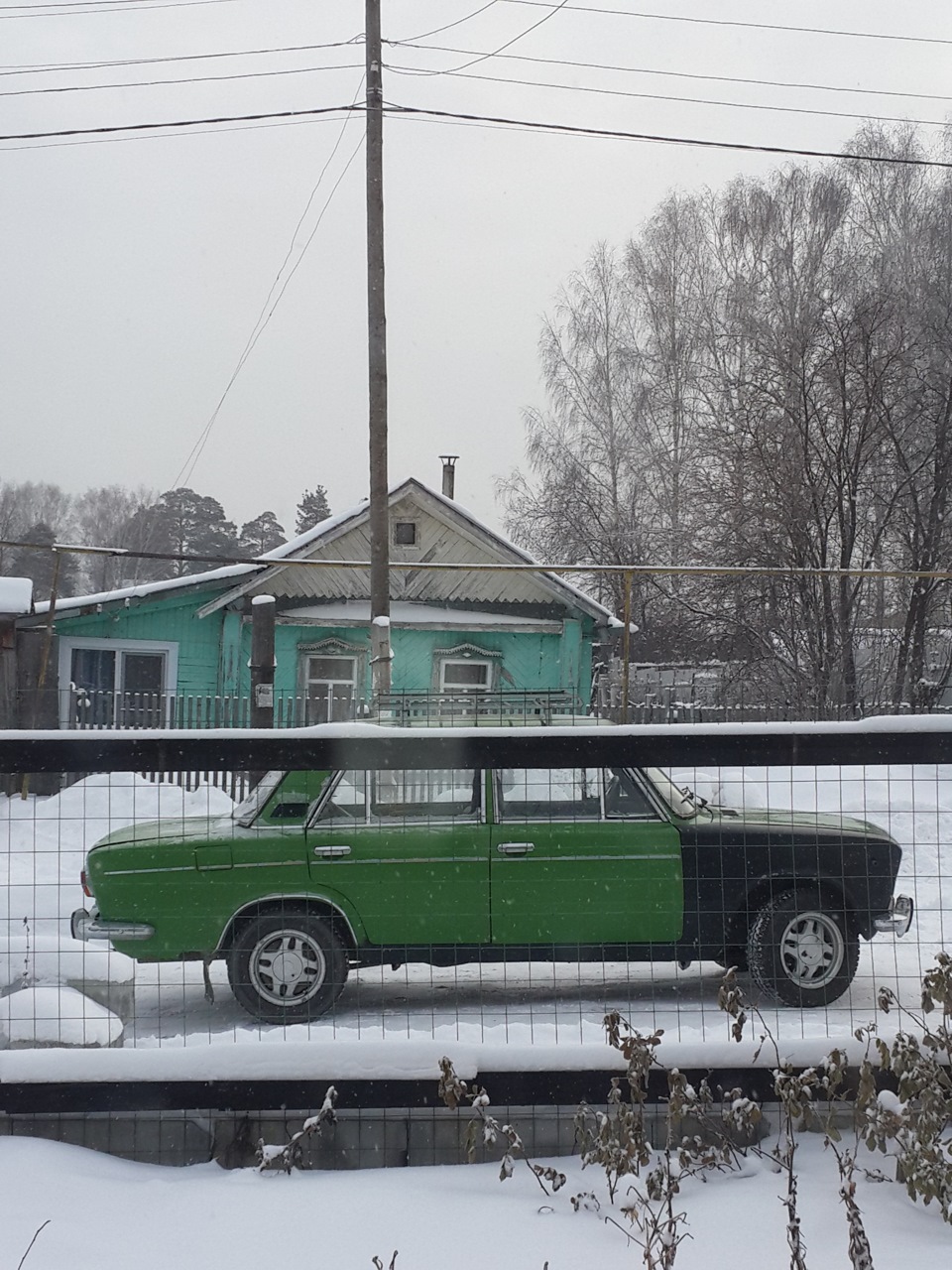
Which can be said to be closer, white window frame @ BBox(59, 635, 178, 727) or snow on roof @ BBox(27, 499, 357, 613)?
snow on roof @ BBox(27, 499, 357, 613)

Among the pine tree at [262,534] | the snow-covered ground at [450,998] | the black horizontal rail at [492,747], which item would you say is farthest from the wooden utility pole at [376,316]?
the pine tree at [262,534]

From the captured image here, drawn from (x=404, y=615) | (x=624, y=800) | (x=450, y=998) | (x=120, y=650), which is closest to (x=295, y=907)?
(x=450, y=998)

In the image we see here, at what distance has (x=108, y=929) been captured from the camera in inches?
225

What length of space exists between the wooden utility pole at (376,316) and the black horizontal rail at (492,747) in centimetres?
1025

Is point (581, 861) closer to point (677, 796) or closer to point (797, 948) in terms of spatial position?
point (677, 796)

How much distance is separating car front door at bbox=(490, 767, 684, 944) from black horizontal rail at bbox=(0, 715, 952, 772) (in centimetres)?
236

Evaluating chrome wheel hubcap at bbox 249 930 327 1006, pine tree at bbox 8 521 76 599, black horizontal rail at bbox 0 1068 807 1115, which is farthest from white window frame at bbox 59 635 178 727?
pine tree at bbox 8 521 76 599

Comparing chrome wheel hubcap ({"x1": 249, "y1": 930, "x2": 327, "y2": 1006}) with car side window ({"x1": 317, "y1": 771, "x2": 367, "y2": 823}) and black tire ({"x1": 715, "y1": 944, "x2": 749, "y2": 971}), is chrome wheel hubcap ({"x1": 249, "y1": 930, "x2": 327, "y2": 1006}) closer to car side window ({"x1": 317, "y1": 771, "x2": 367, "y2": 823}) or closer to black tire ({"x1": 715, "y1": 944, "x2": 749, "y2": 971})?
car side window ({"x1": 317, "y1": 771, "x2": 367, "y2": 823})

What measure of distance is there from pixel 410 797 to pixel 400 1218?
2.71m

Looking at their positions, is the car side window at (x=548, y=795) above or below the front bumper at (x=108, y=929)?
above

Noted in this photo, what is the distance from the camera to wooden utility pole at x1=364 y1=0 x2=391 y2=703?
13.7 m

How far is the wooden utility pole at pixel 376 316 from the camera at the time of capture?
1373 cm

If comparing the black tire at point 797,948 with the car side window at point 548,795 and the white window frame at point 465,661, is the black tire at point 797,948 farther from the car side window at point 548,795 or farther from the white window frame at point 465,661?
the white window frame at point 465,661

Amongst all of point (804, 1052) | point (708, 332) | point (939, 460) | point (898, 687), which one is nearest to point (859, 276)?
point (708, 332)
